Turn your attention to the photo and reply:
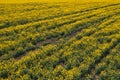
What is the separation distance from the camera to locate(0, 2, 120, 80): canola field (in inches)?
566

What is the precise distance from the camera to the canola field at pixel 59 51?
14.4 metres

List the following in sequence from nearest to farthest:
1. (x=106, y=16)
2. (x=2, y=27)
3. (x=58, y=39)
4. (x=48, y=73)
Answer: (x=48, y=73)
(x=58, y=39)
(x=2, y=27)
(x=106, y=16)

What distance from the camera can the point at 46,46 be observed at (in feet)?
62.4

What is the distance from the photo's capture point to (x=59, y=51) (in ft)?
58.3

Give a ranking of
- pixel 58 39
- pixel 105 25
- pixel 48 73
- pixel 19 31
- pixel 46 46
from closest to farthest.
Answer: pixel 48 73 → pixel 46 46 → pixel 58 39 → pixel 19 31 → pixel 105 25

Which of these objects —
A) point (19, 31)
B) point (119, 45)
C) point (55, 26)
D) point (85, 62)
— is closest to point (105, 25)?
point (55, 26)

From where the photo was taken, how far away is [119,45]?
770 inches

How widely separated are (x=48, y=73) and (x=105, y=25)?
14.1 meters

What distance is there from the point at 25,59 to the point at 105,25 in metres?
13.0

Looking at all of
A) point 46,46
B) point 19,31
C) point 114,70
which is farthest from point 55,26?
point 114,70

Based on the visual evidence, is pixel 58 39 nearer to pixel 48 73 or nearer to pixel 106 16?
pixel 48 73

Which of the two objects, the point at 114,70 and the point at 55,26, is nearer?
the point at 114,70

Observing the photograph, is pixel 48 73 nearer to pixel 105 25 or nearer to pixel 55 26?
pixel 55 26

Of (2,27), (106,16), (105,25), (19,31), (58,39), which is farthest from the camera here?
(106,16)
